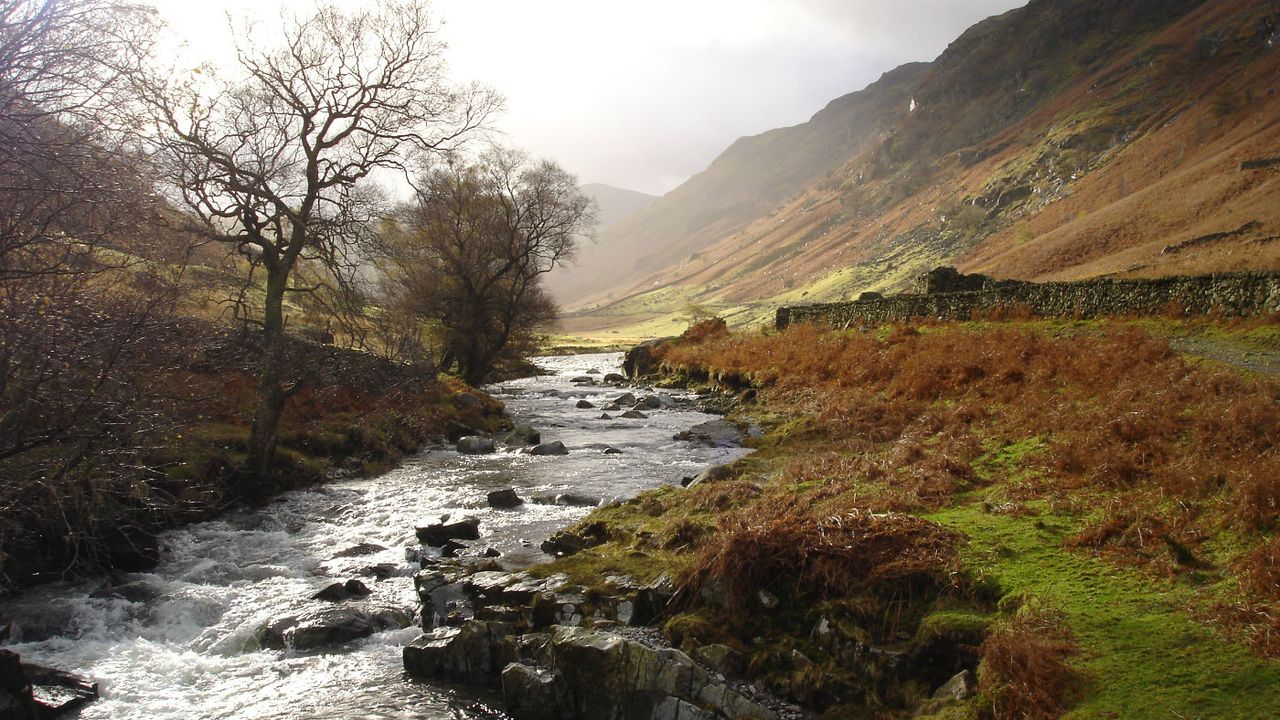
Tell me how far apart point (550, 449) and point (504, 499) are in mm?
6509

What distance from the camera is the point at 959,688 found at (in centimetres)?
596

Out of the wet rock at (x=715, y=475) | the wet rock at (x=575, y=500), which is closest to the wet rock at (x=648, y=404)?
the wet rock at (x=575, y=500)

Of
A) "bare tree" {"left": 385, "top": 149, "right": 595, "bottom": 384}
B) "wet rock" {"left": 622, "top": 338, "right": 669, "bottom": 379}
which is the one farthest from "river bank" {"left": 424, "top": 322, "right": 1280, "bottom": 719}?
"wet rock" {"left": 622, "top": 338, "right": 669, "bottom": 379}

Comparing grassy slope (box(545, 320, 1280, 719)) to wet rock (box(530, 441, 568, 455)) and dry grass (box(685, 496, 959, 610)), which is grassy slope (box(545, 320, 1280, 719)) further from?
wet rock (box(530, 441, 568, 455))

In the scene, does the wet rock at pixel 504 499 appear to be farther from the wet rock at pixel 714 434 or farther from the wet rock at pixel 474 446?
the wet rock at pixel 714 434

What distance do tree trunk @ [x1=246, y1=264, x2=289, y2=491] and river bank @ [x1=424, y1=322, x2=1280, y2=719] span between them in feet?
29.9

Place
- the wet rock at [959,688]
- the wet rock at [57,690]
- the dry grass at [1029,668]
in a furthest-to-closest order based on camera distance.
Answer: the wet rock at [57,690] < the wet rock at [959,688] < the dry grass at [1029,668]

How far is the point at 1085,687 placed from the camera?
5375mm

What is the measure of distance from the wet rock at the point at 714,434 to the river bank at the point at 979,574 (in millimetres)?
8470

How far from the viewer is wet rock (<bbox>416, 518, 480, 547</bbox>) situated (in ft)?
43.4

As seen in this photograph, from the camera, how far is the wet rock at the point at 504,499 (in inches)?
614

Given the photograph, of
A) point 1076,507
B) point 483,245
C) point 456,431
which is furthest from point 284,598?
point 483,245

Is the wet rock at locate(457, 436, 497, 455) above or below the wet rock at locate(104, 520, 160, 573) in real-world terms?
below

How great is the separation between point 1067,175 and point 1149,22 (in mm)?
92485
